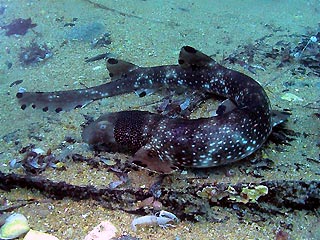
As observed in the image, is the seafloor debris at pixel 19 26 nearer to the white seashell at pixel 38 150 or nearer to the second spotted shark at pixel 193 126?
the second spotted shark at pixel 193 126

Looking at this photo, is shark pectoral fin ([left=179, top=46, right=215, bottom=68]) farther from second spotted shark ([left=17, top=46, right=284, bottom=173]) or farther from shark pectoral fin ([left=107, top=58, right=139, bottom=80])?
shark pectoral fin ([left=107, top=58, right=139, bottom=80])

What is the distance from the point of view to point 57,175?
4367 mm

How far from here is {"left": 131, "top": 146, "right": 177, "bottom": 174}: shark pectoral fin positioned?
411 centimetres

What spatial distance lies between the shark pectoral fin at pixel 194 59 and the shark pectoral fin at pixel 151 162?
194cm

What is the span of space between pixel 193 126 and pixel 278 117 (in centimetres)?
129

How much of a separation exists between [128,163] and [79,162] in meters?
0.61

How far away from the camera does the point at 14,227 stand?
3.75m

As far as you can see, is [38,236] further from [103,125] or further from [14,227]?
[103,125]

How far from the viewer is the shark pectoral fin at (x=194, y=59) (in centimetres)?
561

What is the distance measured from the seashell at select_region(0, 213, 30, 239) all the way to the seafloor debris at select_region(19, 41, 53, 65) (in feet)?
15.1

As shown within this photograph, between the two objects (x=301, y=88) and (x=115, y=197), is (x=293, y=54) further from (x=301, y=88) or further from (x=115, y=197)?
(x=115, y=197)

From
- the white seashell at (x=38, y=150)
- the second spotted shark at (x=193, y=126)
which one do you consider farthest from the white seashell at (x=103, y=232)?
the white seashell at (x=38, y=150)

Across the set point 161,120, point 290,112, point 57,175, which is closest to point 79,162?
point 57,175

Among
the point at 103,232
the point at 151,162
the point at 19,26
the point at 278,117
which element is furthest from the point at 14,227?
the point at 19,26
